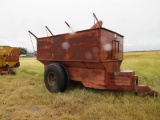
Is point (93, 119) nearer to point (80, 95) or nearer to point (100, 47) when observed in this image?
point (80, 95)

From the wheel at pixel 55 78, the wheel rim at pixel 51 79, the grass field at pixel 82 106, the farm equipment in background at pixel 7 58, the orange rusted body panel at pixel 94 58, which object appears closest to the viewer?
the grass field at pixel 82 106

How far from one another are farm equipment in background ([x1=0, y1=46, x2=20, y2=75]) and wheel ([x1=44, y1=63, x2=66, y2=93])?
15.6 ft

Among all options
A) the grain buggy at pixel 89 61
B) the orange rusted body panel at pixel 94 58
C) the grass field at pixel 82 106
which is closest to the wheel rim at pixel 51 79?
the grain buggy at pixel 89 61

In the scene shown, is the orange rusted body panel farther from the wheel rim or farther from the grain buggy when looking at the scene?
the wheel rim

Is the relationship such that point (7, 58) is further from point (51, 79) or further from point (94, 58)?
point (94, 58)

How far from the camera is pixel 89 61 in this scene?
507 cm

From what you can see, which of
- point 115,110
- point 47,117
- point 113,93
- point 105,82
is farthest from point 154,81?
point 47,117

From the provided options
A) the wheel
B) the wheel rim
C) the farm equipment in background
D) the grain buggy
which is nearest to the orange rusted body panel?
the grain buggy

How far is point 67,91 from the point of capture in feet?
19.5

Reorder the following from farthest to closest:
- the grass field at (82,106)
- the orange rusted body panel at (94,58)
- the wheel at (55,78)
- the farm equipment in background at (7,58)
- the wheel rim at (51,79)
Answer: the farm equipment in background at (7,58) → the wheel rim at (51,79) → the wheel at (55,78) → the orange rusted body panel at (94,58) → the grass field at (82,106)

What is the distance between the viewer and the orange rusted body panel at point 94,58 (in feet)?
15.9

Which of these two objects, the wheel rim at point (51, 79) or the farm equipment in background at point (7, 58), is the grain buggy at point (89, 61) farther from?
the farm equipment in background at point (7, 58)

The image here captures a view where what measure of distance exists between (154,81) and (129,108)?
3877 millimetres

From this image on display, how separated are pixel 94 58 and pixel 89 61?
19 cm
